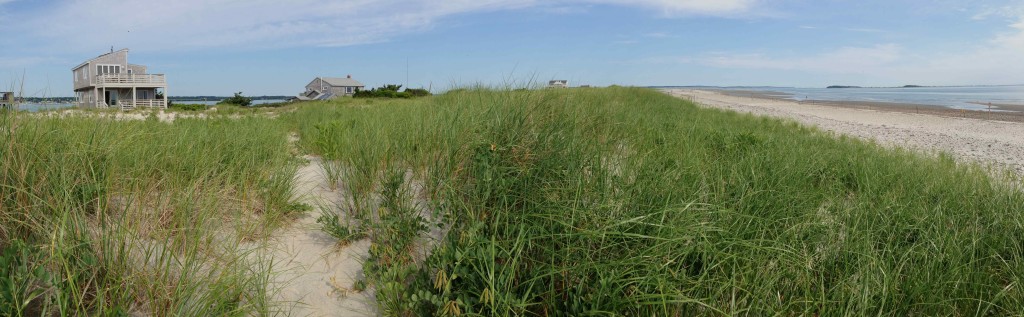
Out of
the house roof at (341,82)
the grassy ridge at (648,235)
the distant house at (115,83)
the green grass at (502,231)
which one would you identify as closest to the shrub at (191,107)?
the distant house at (115,83)

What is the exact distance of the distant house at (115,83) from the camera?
29.1 m

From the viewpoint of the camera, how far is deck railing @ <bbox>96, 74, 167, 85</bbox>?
29.0 m

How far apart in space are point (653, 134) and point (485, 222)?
3152 millimetres

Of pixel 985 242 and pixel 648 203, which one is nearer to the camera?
pixel 648 203

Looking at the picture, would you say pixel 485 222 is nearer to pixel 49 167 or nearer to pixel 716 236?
pixel 716 236

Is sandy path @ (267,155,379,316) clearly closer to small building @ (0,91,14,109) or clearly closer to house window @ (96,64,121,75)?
small building @ (0,91,14,109)

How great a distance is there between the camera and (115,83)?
2938cm

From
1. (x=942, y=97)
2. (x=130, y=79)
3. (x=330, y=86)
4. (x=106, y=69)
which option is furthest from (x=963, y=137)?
(x=330, y=86)

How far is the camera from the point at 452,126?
3756mm

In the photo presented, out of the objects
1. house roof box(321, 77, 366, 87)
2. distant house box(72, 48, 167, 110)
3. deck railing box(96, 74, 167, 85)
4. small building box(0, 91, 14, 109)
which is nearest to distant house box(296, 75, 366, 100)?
house roof box(321, 77, 366, 87)

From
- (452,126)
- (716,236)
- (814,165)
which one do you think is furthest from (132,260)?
(814,165)

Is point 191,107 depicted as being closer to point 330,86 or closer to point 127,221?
point 127,221

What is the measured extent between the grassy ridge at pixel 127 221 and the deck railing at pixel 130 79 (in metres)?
30.5

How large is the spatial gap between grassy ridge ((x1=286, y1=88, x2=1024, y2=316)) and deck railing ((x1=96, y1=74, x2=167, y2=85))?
31.7m
